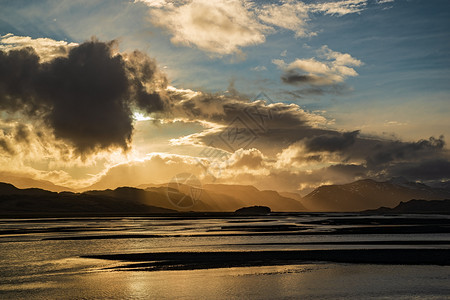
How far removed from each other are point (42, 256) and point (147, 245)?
50.7 feet

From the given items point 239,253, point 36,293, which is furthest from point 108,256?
point 36,293

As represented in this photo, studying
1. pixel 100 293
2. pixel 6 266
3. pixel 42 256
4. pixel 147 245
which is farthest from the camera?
pixel 147 245

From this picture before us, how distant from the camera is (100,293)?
26156mm

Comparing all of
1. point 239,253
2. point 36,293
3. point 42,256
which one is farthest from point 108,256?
point 36,293

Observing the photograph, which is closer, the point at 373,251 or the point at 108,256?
the point at 108,256

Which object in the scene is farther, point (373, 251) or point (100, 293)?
point (373, 251)

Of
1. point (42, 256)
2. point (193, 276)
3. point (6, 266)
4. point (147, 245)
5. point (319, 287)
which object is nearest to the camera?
point (319, 287)

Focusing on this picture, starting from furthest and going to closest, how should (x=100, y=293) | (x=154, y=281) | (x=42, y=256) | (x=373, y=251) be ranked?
(x=373, y=251)
(x=42, y=256)
(x=154, y=281)
(x=100, y=293)

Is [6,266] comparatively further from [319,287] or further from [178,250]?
[319,287]

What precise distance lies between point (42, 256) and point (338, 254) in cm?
3428

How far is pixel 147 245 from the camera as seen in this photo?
57.2 meters

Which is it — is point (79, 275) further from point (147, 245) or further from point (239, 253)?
point (147, 245)

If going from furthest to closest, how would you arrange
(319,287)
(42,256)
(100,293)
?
(42,256), (319,287), (100,293)

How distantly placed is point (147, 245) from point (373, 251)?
30728 millimetres
